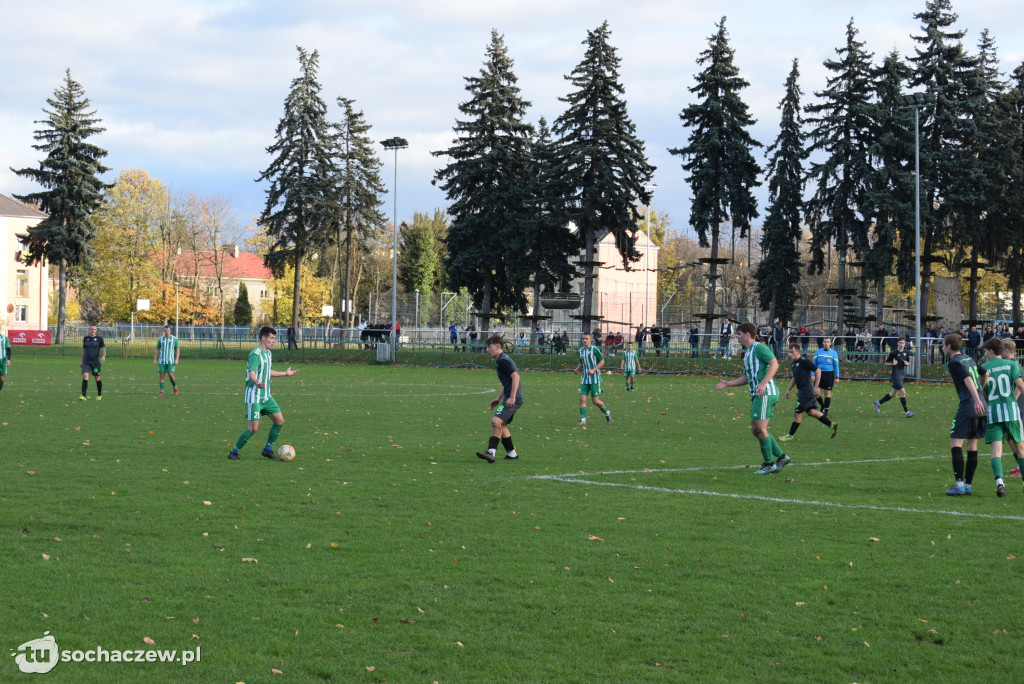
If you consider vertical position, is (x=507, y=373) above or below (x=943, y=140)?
below

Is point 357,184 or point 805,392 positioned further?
point 357,184

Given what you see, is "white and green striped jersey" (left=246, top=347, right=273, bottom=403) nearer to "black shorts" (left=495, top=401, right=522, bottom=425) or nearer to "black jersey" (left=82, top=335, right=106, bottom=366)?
"black shorts" (left=495, top=401, right=522, bottom=425)

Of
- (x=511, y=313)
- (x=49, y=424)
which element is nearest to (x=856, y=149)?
(x=511, y=313)

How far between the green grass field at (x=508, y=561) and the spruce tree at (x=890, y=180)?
30.2 meters

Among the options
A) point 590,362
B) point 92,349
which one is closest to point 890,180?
point 590,362

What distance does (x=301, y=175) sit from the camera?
63156 millimetres

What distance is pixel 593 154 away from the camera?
159 feet

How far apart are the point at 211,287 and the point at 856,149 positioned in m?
60.7

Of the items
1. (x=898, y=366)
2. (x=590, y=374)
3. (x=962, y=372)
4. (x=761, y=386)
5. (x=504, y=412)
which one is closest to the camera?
Answer: (x=962, y=372)

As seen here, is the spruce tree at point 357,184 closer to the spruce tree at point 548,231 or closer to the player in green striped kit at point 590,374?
the spruce tree at point 548,231

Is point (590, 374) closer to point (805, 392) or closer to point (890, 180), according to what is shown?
point (805, 392)

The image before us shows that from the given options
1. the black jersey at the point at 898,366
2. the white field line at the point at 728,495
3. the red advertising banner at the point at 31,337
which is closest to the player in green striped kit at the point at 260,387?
the white field line at the point at 728,495

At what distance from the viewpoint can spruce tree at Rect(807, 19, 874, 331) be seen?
45469 mm

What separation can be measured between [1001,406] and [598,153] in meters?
39.0
